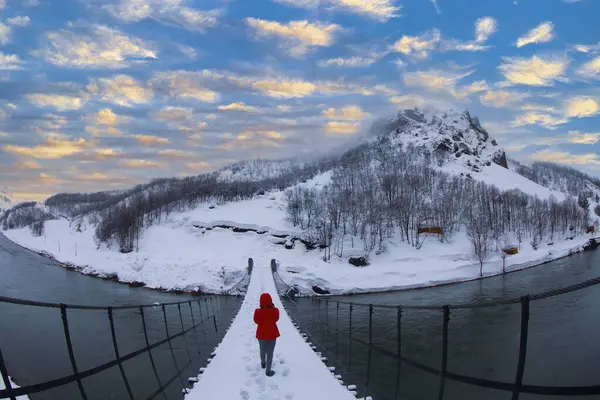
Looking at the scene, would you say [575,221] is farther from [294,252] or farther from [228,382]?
[228,382]

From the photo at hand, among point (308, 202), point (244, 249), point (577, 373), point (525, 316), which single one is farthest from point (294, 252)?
point (525, 316)

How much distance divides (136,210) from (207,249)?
27.1 m

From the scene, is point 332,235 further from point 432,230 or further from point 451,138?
point 451,138

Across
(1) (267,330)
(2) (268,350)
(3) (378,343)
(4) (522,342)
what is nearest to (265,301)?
(1) (267,330)

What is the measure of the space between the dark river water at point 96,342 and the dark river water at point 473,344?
6.20 metres

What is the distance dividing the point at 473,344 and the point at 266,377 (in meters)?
16.0

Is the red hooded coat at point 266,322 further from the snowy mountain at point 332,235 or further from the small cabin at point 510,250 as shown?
the small cabin at point 510,250

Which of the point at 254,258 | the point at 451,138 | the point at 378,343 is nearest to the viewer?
the point at 378,343

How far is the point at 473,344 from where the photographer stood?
19.4 meters

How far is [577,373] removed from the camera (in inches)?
586

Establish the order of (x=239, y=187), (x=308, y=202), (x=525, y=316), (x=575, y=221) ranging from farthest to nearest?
(x=239, y=187) < (x=308, y=202) < (x=575, y=221) < (x=525, y=316)

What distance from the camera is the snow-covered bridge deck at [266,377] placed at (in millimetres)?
6500

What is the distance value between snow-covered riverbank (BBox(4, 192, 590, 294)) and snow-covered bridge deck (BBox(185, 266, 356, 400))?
103 feet

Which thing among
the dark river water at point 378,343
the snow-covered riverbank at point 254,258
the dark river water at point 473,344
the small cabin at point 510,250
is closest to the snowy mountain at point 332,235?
the snow-covered riverbank at point 254,258
